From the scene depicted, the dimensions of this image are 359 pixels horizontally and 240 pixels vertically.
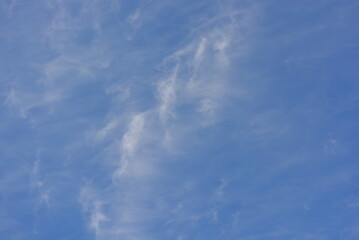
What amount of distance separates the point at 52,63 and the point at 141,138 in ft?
94.6

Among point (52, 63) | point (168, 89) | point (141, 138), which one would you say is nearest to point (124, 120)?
point (141, 138)

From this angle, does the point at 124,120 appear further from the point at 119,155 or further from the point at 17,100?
the point at 17,100

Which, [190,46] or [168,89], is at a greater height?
[190,46]

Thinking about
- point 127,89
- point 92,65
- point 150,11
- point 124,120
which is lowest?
point 124,120

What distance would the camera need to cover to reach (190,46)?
97688 millimetres

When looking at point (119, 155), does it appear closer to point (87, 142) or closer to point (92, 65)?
point (87, 142)

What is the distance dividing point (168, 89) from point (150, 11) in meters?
20.0

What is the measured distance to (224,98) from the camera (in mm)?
96688

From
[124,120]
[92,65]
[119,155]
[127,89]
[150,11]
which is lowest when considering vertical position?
[119,155]

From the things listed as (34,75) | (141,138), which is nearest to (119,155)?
(141,138)

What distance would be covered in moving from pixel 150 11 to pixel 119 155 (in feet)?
120

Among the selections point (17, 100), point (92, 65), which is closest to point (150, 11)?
point (92, 65)

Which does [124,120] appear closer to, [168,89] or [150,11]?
[168,89]

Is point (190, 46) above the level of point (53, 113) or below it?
above
